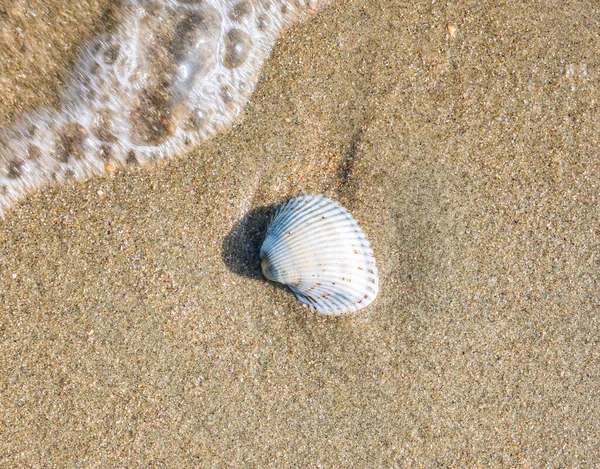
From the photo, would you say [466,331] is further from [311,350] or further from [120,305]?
[120,305]

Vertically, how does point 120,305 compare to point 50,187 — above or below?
below

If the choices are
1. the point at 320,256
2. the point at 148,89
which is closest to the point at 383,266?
the point at 320,256

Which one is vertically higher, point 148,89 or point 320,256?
point 148,89

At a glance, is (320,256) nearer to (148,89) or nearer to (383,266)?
(383,266)

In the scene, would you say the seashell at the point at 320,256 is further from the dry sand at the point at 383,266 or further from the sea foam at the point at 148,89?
the sea foam at the point at 148,89

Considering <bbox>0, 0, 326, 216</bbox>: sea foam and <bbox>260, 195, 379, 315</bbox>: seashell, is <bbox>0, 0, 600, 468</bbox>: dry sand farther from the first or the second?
<bbox>0, 0, 326, 216</bbox>: sea foam

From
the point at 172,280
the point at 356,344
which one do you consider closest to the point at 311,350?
the point at 356,344

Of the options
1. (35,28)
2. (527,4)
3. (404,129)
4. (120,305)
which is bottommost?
(120,305)

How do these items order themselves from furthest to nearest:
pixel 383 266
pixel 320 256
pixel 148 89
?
pixel 148 89 < pixel 383 266 < pixel 320 256
